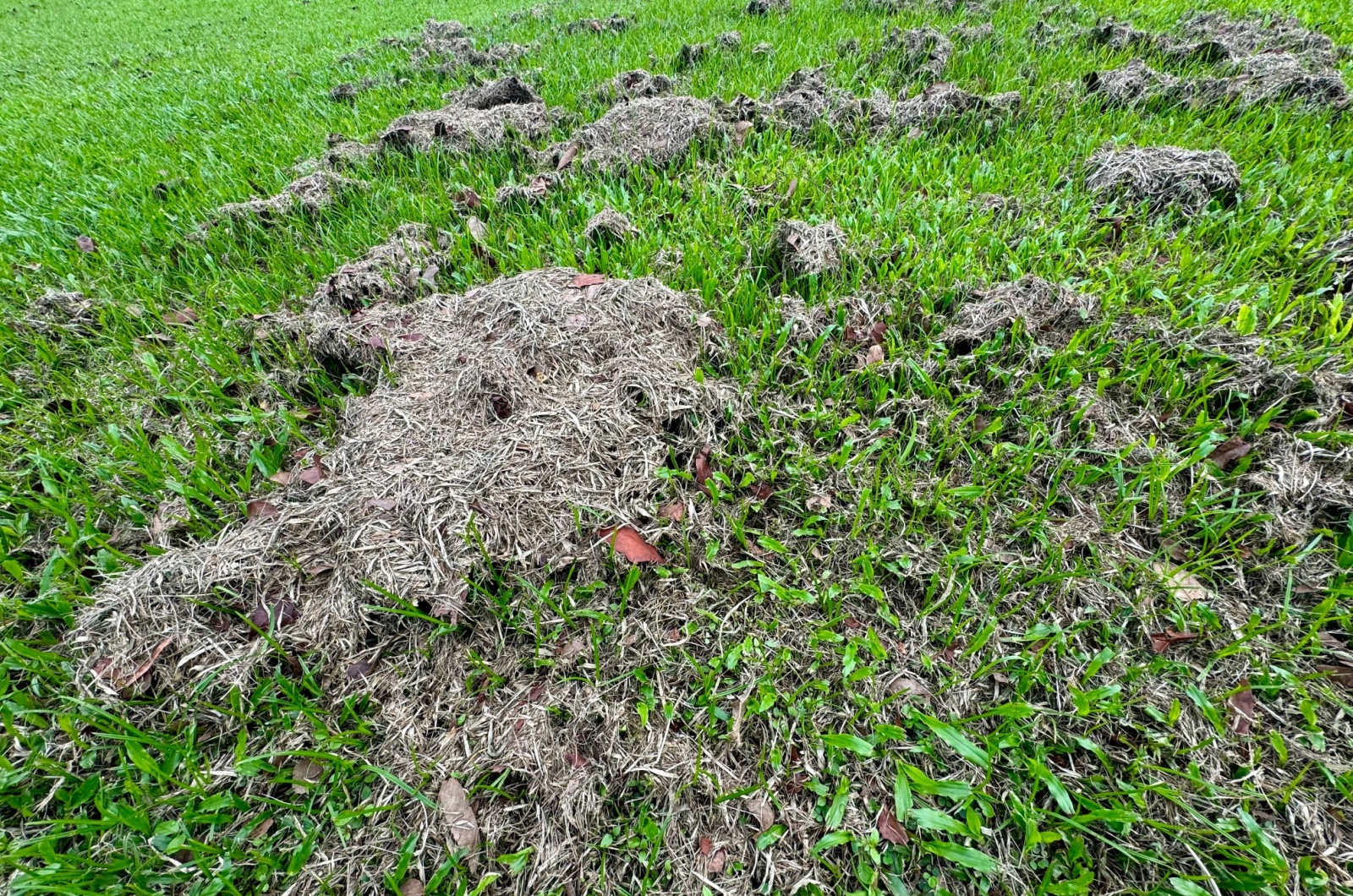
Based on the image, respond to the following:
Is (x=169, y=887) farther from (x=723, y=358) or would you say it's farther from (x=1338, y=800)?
(x=1338, y=800)

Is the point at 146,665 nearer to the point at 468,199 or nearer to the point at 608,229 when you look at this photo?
the point at 608,229

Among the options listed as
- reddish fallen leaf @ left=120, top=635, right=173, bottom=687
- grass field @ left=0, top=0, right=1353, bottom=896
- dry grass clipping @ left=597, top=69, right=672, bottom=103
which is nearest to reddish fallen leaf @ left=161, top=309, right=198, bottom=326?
grass field @ left=0, top=0, right=1353, bottom=896

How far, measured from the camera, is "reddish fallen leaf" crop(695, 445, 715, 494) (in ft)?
6.37

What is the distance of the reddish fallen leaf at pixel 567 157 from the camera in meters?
3.78

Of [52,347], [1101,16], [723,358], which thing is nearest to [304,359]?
[52,347]

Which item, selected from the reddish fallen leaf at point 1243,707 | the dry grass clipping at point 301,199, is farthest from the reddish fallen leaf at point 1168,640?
the dry grass clipping at point 301,199

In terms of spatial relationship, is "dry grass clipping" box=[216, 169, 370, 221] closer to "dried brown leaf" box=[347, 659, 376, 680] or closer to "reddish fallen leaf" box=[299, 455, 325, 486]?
"reddish fallen leaf" box=[299, 455, 325, 486]

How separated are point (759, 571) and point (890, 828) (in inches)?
27.8

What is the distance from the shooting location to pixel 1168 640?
1513 mm

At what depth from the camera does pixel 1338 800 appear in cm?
126

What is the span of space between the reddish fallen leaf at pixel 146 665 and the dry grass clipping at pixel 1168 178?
4216 mm

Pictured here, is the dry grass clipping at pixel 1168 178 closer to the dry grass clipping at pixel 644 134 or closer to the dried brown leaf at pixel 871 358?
the dried brown leaf at pixel 871 358

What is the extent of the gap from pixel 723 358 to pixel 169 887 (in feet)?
7.06

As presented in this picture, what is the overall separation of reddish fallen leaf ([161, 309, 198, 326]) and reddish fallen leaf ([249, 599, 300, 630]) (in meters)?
1.90
